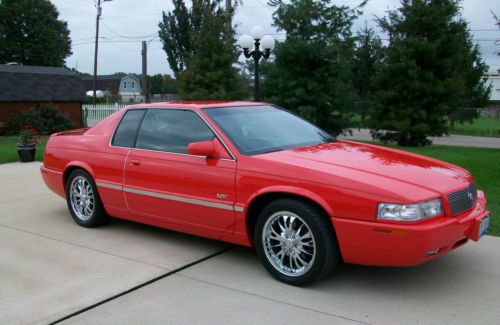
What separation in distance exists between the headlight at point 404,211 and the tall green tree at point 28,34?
58439 mm

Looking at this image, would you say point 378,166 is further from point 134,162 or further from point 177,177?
point 134,162

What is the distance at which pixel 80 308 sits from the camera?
12.6 feet

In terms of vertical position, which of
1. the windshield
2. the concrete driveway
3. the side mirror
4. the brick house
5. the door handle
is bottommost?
the concrete driveway

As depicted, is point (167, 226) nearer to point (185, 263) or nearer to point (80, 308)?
point (185, 263)

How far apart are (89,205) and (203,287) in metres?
2.37

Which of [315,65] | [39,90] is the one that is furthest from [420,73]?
[39,90]

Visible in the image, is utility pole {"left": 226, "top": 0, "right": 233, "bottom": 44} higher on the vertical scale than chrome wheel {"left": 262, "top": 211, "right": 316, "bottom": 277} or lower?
higher

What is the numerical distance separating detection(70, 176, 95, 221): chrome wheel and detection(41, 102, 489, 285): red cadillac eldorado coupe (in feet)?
0.05

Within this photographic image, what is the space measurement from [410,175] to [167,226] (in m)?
2.43

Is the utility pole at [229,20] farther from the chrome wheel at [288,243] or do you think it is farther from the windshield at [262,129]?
the chrome wheel at [288,243]

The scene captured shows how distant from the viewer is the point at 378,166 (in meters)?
4.28

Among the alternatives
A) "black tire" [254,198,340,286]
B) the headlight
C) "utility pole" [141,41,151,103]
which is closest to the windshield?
"black tire" [254,198,340,286]

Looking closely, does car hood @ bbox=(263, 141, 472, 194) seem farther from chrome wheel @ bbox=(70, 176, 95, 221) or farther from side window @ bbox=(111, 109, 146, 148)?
chrome wheel @ bbox=(70, 176, 95, 221)

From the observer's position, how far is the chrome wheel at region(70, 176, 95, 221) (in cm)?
597
